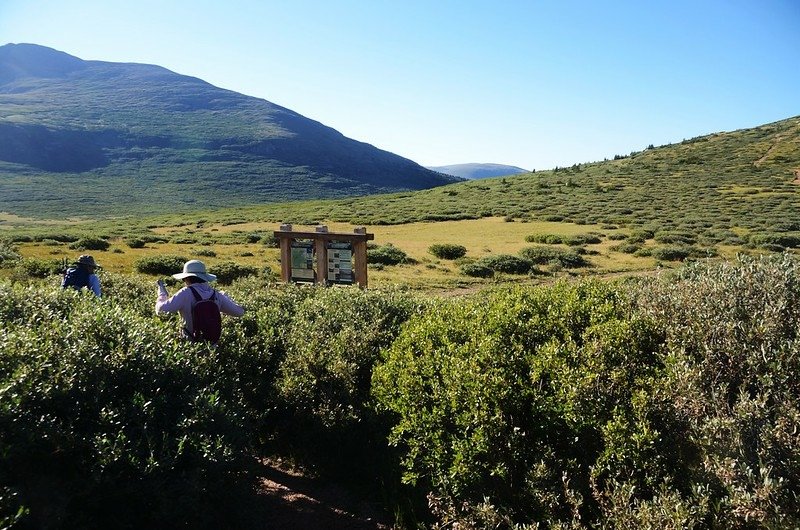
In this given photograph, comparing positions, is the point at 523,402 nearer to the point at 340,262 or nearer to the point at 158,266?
the point at 340,262

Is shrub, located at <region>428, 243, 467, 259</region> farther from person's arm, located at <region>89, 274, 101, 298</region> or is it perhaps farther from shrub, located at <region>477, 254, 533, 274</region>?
person's arm, located at <region>89, 274, 101, 298</region>

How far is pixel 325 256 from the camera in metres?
10.7

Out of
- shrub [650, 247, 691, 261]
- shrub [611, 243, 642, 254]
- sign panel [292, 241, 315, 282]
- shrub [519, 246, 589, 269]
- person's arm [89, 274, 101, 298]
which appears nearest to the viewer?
person's arm [89, 274, 101, 298]

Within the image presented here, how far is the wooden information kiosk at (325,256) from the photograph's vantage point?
10609 mm

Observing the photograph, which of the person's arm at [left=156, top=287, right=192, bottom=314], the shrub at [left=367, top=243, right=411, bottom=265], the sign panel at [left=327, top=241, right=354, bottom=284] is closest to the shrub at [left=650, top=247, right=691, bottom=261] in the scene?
the shrub at [left=367, top=243, right=411, bottom=265]

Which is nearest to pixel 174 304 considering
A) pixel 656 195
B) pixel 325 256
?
pixel 325 256

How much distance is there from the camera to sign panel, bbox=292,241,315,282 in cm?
1086

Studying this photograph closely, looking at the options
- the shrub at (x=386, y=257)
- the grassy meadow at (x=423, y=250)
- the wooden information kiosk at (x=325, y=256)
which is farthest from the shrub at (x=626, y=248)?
the wooden information kiosk at (x=325, y=256)

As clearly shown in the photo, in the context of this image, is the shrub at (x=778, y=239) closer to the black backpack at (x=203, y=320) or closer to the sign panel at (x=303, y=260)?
the sign panel at (x=303, y=260)

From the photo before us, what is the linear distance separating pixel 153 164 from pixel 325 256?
508ft

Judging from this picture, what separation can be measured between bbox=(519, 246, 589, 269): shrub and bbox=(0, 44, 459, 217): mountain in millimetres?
91913

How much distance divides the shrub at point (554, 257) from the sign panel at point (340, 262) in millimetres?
13484

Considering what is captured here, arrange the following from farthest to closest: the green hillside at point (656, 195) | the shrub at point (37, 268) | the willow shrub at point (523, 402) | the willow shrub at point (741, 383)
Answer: the green hillside at point (656, 195) → the shrub at point (37, 268) → the willow shrub at point (523, 402) → the willow shrub at point (741, 383)

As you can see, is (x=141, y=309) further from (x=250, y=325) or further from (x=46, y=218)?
(x=46, y=218)
